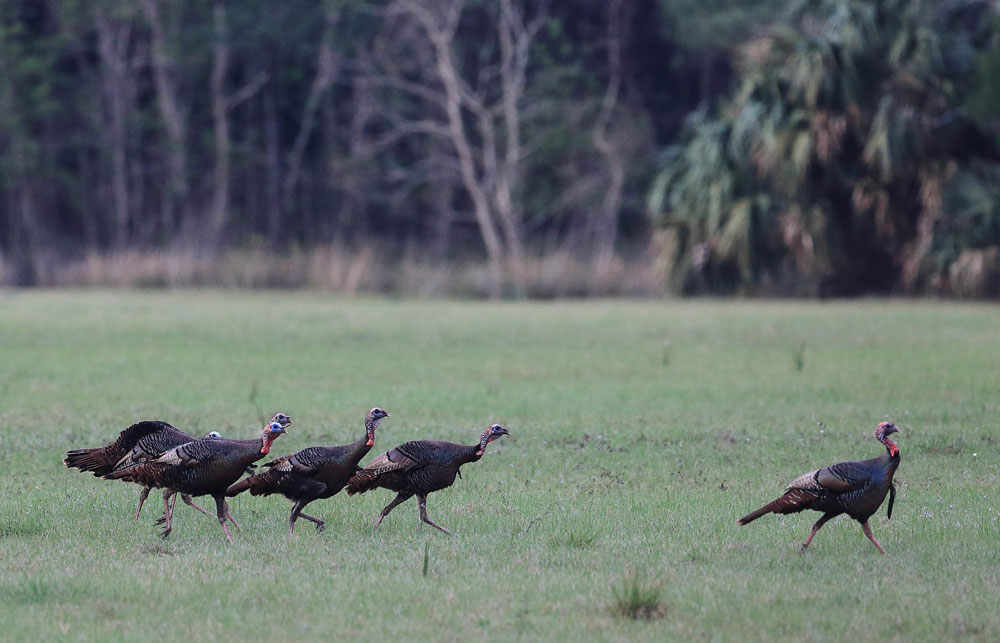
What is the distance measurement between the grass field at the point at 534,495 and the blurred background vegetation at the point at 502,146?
10.4 m

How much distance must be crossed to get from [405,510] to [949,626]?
3.68 meters

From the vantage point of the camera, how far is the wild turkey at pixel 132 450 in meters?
8.02

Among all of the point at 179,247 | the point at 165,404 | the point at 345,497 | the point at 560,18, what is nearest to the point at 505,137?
the point at 560,18

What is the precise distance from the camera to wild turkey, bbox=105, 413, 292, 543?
765cm

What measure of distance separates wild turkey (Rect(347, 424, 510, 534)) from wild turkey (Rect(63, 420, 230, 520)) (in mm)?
940

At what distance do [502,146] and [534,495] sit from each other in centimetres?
3737

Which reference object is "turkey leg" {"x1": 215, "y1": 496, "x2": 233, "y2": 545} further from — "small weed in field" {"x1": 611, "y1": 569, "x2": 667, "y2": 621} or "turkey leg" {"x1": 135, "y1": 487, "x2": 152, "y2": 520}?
"small weed in field" {"x1": 611, "y1": 569, "x2": 667, "y2": 621}

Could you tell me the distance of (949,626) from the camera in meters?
6.07

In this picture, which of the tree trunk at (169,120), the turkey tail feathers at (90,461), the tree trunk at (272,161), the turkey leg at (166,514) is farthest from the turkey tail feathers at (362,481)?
the tree trunk at (272,161)

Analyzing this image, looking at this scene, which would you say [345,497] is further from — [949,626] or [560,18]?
[560,18]

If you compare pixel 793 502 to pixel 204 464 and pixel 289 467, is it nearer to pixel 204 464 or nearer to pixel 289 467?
pixel 289 467

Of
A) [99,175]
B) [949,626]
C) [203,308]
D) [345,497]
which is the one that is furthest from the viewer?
[99,175]

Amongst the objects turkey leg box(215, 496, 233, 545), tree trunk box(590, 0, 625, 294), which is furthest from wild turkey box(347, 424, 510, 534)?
tree trunk box(590, 0, 625, 294)

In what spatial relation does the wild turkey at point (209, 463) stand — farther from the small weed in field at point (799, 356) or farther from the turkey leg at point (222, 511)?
the small weed in field at point (799, 356)
